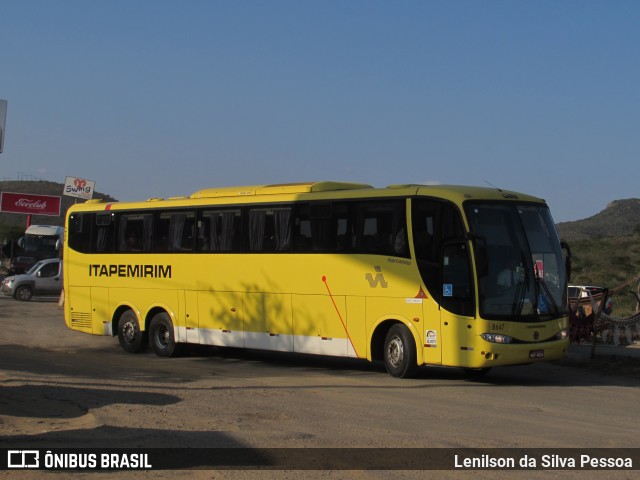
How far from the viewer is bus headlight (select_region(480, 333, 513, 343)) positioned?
1528 cm

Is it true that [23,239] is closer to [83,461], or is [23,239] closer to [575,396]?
[575,396]

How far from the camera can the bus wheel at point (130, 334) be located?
2162 cm

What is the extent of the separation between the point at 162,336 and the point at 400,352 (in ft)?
22.7

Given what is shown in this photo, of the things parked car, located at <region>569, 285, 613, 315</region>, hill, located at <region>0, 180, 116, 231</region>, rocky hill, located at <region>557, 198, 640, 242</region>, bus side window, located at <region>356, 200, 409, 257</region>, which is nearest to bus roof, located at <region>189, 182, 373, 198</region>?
bus side window, located at <region>356, 200, 409, 257</region>

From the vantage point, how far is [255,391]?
13719 millimetres

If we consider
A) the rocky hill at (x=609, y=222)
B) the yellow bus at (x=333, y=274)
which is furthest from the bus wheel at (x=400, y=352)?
the rocky hill at (x=609, y=222)

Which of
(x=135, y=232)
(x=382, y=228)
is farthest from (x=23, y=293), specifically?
(x=382, y=228)

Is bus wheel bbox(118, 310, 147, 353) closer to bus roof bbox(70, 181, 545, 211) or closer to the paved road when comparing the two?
the paved road

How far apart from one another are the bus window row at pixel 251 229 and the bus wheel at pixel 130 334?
1.60m

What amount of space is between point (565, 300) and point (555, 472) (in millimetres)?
8255

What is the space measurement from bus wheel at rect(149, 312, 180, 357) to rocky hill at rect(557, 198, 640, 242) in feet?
220

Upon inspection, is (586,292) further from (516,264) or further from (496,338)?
(496,338)

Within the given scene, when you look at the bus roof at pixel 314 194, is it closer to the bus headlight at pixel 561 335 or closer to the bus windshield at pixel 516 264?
the bus windshield at pixel 516 264

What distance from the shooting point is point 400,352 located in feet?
54.3
